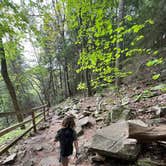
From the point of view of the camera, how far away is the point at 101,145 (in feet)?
9.20

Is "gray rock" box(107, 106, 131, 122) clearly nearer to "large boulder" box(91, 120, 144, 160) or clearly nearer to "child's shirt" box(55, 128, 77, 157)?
"large boulder" box(91, 120, 144, 160)

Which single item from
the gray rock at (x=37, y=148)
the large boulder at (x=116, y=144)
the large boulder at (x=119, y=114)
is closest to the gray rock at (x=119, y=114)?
the large boulder at (x=119, y=114)

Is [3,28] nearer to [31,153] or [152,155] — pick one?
[31,153]

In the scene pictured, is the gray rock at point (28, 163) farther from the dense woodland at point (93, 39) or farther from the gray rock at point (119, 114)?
the gray rock at point (119, 114)

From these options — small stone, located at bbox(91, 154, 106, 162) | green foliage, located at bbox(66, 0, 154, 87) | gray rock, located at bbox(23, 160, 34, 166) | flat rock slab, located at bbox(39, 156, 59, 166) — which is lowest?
gray rock, located at bbox(23, 160, 34, 166)

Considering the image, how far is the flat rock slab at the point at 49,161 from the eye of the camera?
364cm

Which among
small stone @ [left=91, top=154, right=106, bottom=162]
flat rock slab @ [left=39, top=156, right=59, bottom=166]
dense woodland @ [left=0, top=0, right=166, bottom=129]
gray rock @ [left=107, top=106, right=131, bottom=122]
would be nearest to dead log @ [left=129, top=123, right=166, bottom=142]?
small stone @ [left=91, top=154, right=106, bottom=162]

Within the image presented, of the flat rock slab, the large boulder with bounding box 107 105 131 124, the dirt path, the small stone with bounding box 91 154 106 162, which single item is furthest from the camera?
the large boulder with bounding box 107 105 131 124

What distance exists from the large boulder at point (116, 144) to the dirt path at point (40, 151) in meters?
0.54

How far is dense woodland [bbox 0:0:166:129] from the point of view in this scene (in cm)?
387

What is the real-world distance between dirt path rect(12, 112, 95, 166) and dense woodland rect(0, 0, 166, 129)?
1.25 m

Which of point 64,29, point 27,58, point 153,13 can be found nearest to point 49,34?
point 64,29

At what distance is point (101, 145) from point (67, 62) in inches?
567

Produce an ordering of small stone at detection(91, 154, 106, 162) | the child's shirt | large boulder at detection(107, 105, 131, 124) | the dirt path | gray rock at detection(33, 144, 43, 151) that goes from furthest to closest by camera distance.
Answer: gray rock at detection(33, 144, 43, 151) < large boulder at detection(107, 105, 131, 124) < the dirt path < the child's shirt < small stone at detection(91, 154, 106, 162)
